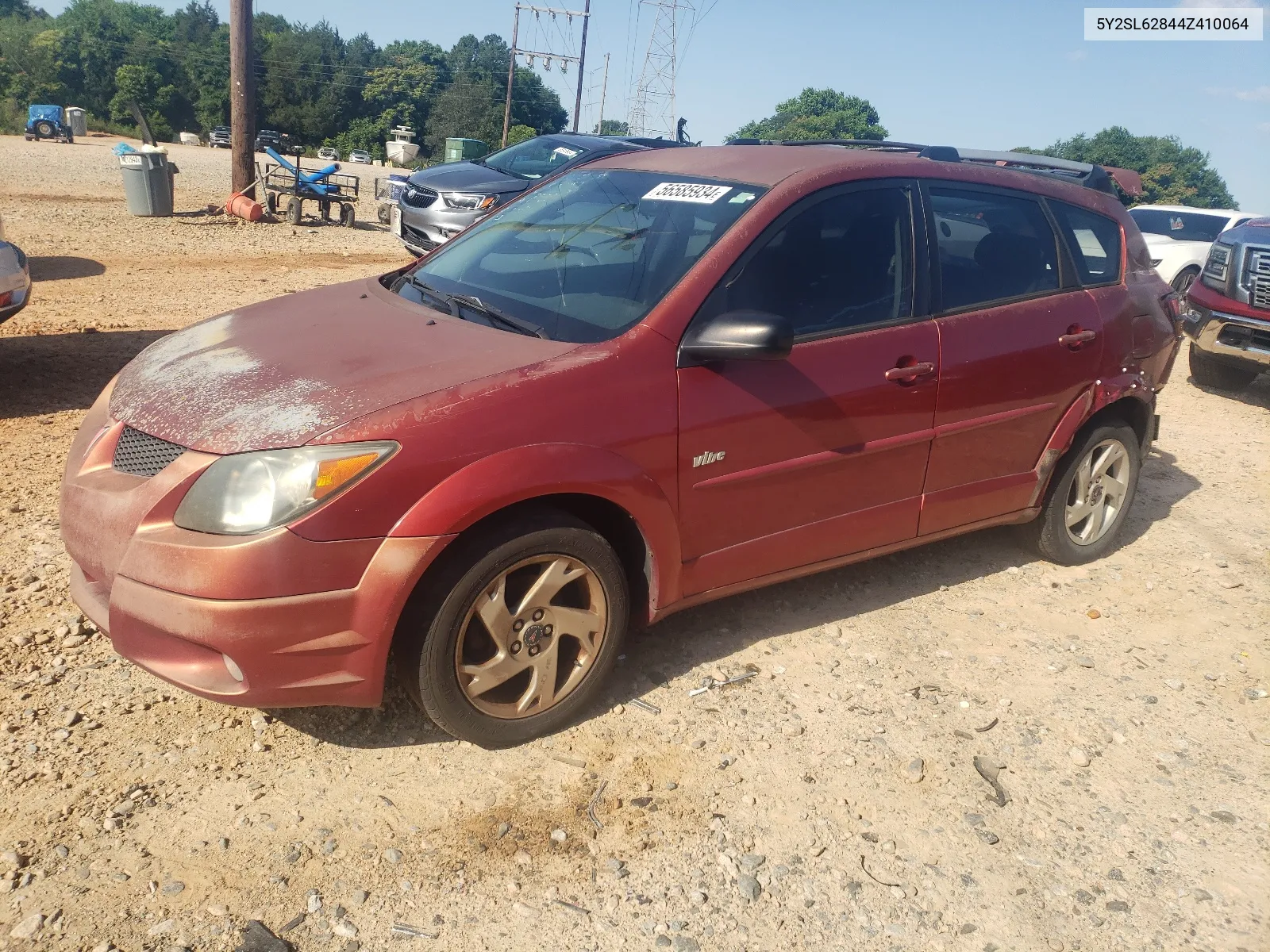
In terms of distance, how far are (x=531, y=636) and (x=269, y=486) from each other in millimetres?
922

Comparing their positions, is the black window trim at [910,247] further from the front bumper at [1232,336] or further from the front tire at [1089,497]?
the front bumper at [1232,336]

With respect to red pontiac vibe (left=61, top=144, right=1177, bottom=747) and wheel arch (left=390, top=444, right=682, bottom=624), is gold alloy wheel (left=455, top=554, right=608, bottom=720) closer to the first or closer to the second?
red pontiac vibe (left=61, top=144, right=1177, bottom=747)

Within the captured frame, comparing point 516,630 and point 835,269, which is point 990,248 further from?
point 516,630

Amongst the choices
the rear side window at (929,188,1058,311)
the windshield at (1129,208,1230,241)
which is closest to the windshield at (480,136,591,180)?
the windshield at (1129,208,1230,241)

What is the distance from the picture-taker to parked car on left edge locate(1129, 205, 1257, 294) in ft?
44.2

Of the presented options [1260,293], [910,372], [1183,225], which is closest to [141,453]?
[910,372]

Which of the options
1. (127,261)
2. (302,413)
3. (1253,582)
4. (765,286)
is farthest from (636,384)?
(127,261)

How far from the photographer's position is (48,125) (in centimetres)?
4178

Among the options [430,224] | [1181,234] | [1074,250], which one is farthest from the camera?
[1181,234]

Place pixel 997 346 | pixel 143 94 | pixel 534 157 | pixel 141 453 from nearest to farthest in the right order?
1. pixel 141 453
2. pixel 997 346
3. pixel 534 157
4. pixel 143 94

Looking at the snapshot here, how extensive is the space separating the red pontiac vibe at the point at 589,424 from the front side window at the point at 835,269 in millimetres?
11

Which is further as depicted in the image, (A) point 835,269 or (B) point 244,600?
(A) point 835,269

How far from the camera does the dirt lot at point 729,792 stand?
8.40 ft

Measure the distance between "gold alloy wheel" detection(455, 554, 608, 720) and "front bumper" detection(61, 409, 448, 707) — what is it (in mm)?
294
